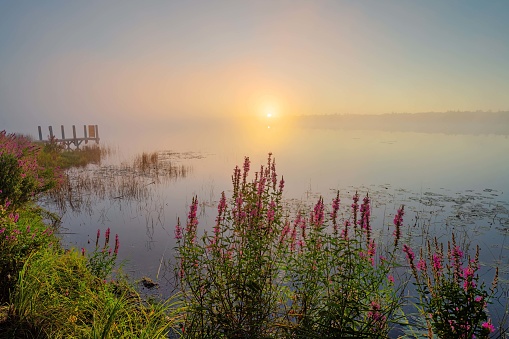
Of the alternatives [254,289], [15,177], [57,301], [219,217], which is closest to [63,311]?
[57,301]

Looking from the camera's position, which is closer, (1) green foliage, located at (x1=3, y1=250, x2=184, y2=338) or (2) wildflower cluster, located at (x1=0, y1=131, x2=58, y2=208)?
(1) green foliage, located at (x1=3, y1=250, x2=184, y2=338)

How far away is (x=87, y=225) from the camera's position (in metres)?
12.4

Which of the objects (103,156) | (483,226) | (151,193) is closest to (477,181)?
(483,226)

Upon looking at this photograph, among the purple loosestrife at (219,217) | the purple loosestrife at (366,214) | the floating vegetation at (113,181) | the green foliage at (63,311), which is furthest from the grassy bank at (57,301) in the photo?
the floating vegetation at (113,181)

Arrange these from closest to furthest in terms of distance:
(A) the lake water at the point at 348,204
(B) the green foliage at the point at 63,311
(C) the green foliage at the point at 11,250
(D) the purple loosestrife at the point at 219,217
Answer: (B) the green foliage at the point at 63,311, (D) the purple loosestrife at the point at 219,217, (C) the green foliage at the point at 11,250, (A) the lake water at the point at 348,204

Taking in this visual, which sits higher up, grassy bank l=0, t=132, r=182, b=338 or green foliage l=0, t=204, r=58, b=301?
green foliage l=0, t=204, r=58, b=301

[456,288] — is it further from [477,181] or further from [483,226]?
[477,181]

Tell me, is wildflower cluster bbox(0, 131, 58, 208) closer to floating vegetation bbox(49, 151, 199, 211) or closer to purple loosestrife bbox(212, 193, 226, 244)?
floating vegetation bbox(49, 151, 199, 211)

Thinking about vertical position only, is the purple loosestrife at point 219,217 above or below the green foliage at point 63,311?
above

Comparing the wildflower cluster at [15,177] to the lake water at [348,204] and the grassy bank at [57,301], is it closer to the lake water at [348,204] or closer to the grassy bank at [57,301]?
the lake water at [348,204]

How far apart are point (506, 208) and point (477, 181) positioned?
795 centimetres

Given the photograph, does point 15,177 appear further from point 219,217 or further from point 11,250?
point 219,217

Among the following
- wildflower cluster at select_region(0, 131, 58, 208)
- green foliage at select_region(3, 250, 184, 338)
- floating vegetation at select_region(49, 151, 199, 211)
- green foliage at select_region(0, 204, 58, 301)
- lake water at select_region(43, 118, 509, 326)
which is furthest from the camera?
floating vegetation at select_region(49, 151, 199, 211)

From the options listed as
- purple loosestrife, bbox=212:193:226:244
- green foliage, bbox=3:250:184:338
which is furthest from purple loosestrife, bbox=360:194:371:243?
green foliage, bbox=3:250:184:338
